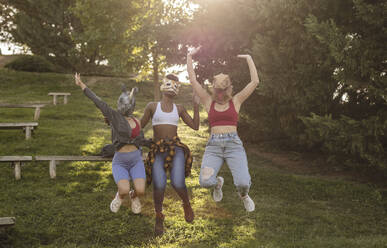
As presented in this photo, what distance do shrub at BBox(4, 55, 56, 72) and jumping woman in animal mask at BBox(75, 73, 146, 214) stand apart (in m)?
28.8

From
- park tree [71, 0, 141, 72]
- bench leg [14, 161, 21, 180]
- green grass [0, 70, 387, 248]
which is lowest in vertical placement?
green grass [0, 70, 387, 248]

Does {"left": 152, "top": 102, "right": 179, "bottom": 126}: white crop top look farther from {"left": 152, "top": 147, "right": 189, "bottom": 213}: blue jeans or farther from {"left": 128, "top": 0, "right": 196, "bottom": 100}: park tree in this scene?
{"left": 128, "top": 0, "right": 196, "bottom": 100}: park tree

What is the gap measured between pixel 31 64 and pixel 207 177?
3000 cm

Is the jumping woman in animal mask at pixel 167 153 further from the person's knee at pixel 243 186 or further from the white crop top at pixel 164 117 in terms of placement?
the person's knee at pixel 243 186

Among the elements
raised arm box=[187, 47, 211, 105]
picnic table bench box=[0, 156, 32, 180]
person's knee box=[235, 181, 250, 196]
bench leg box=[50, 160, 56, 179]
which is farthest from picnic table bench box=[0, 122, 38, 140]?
person's knee box=[235, 181, 250, 196]

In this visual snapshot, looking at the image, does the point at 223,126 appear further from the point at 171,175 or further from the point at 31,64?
the point at 31,64

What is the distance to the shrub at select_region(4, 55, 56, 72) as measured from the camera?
31453 mm

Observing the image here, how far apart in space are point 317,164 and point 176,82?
34.8ft

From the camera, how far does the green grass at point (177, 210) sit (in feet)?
24.1

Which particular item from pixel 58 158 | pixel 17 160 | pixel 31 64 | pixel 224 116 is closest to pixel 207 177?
pixel 224 116

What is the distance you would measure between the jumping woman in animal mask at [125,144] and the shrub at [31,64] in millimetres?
28814

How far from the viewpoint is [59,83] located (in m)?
29.3

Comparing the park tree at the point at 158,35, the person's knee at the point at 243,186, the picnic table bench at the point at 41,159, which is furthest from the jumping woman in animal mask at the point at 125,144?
the park tree at the point at 158,35

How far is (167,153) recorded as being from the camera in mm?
5652
